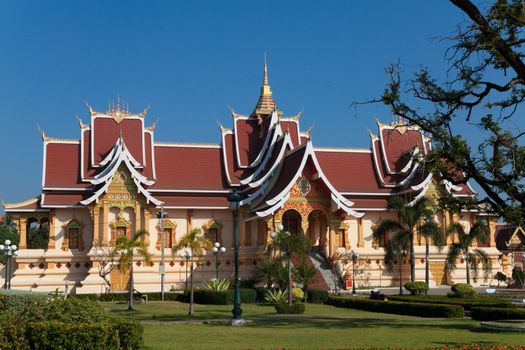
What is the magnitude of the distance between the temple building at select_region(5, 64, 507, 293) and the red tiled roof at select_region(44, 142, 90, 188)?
64 millimetres

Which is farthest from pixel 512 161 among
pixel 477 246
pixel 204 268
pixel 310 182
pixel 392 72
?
pixel 477 246

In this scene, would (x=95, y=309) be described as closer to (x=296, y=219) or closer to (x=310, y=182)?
(x=310, y=182)

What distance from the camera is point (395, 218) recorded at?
42375 mm

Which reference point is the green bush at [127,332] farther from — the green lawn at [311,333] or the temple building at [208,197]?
the temple building at [208,197]

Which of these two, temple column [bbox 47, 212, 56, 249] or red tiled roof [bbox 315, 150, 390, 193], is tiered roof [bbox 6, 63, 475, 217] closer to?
red tiled roof [bbox 315, 150, 390, 193]

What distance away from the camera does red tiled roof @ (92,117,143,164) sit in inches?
1571

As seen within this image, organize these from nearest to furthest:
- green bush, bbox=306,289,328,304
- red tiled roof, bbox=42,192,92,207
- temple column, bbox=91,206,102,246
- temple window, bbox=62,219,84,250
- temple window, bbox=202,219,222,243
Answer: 1. green bush, bbox=306,289,328,304
2. temple column, bbox=91,206,102,246
3. red tiled roof, bbox=42,192,92,207
4. temple window, bbox=62,219,84,250
5. temple window, bbox=202,219,222,243

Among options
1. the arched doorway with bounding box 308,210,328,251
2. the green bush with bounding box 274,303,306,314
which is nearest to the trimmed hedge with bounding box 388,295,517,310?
the green bush with bounding box 274,303,306,314

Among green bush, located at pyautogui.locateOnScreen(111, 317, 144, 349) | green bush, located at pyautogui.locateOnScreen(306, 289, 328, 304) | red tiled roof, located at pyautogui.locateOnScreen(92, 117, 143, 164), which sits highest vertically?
red tiled roof, located at pyautogui.locateOnScreen(92, 117, 143, 164)

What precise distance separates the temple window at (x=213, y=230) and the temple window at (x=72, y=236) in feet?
22.7

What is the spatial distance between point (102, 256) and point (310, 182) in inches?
461

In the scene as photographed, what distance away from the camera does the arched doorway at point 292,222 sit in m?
40.8

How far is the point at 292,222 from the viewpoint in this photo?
136ft

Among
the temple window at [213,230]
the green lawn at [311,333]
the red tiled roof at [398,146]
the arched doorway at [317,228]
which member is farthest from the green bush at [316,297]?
the red tiled roof at [398,146]
